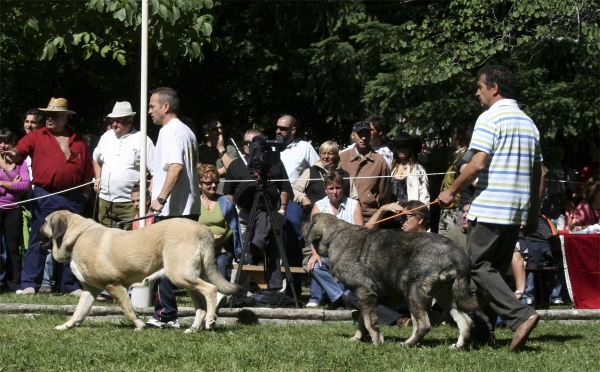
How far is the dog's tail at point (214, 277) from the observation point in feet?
28.0

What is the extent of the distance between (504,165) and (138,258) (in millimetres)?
3265

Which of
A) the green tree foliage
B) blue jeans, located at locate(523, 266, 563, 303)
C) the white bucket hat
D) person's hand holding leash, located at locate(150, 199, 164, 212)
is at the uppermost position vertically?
the green tree foliage

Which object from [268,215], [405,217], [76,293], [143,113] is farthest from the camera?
[76,293]

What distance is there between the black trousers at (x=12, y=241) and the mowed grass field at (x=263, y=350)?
3.08m

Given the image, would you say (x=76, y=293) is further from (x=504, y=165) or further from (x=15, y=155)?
(x=504, y=165)

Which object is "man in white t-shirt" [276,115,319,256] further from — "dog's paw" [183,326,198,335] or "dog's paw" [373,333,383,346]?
"dog's paw" [373,333,383,346]

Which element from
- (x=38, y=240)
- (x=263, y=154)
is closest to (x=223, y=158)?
(x=263, y=154)

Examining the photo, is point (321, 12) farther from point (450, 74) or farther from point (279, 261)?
point (279, 261)

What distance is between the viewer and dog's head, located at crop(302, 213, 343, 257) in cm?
828

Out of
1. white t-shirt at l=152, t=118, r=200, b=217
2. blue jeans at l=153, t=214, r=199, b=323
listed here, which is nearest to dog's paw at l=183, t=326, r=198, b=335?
blue jeans at l=153, t=214, r=199, b=323

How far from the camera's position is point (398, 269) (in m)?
7.85

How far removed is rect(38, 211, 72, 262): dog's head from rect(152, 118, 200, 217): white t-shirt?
0.87 meters

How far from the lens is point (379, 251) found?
800cm

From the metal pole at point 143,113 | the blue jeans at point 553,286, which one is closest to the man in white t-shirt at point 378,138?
the blue jeans at point 553,286
